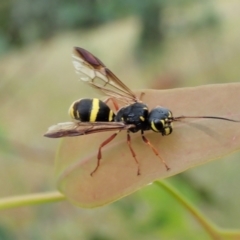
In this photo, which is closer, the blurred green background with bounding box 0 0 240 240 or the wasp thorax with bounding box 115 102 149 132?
the wasp thorax with bounding box 115 102 149 132

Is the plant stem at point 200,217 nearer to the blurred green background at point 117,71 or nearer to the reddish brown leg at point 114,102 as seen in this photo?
the reddish brown leg at point 114,102

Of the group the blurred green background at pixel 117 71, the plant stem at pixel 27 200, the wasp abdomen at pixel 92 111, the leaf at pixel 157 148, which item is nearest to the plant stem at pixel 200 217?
the leaf at pixel 157 148

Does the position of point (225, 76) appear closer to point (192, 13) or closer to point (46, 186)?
point (192, 13)

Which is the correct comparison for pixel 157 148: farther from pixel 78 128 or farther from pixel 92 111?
pixel 92 111

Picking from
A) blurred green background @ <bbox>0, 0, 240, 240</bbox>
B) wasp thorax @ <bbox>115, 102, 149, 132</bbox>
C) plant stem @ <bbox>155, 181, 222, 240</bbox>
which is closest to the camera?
plant stem @ <bbox>155, 181, 222, 240</bbox>

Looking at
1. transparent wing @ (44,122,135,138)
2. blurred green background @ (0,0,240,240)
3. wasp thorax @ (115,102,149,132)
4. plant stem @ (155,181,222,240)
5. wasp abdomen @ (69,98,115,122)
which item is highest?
transparent wing @ (44,122,135,138)

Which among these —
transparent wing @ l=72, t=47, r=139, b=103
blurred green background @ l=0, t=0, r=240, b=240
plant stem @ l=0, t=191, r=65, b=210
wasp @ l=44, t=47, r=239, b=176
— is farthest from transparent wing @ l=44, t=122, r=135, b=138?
blurred green background @ l=0, t=0, r=240, b=240

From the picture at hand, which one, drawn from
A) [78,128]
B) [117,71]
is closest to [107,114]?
[78,128]

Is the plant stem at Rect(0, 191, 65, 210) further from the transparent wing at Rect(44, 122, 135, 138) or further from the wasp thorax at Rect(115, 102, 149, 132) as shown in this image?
the wasp thorax at Rect(115, 102, 149, 132)
